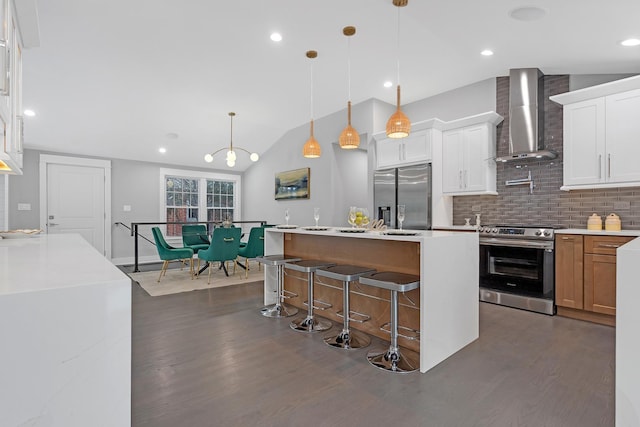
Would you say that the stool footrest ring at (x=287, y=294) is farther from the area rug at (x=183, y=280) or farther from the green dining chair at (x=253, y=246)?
the green dining chair at (x=253, y=246)

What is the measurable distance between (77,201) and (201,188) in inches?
102

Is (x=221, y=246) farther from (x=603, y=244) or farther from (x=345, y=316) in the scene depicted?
(x=603, y=244)

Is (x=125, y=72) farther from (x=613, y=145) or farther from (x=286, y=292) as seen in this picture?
(x=613, y=145)

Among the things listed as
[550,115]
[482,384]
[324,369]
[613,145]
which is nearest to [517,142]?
[550,115]

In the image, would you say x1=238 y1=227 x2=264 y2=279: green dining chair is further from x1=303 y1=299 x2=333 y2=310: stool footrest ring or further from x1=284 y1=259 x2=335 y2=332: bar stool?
x1=284 y1=259 x2=335 y2=332: bar stool

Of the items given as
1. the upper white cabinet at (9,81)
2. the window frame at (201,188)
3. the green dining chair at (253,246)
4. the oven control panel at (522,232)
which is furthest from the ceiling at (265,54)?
the green dining chair at (253,246)

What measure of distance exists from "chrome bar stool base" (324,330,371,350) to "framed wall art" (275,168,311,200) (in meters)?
3.96

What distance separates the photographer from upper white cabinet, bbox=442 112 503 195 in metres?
4.49

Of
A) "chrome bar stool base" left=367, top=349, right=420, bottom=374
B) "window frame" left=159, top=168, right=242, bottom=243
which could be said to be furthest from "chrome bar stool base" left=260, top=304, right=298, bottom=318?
"window frame" left=159, top=168, right=242, bottom=243

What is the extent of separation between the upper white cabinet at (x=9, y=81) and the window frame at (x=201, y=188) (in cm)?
535

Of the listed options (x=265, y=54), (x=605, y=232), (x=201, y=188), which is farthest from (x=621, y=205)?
(x=201, y=188)

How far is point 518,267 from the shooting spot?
12.8ft

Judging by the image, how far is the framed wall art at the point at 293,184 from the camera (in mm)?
6648

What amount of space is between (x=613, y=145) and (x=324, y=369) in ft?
12.2
